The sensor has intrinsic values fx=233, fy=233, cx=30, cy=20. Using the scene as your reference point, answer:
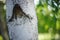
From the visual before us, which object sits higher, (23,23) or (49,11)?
(23,23)

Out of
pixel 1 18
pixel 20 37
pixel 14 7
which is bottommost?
pixel 1 18

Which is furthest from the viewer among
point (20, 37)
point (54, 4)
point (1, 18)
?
point (1, 18)

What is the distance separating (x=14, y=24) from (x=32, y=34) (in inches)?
4.4

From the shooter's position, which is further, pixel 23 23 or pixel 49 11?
pixel 49 11

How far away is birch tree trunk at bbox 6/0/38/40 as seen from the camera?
125cm

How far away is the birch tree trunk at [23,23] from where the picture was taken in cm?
125

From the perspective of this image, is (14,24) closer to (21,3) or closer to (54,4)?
(21,3)

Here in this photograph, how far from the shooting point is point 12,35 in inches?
49.8

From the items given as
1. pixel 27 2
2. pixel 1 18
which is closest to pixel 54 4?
pixel 27 2

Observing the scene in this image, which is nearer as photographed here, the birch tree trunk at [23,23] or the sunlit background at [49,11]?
the birch tree trunk at [23,23]

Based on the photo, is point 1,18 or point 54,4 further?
point 1,18

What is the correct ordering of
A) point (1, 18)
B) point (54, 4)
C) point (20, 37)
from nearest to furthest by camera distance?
1. point (20, 37)
2. point (54, 4)
3. point (1, 18)

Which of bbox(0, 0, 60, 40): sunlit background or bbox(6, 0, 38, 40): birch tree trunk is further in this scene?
bbox(0, 0, 60, 40): sunlit background

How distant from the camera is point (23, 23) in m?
1.27
